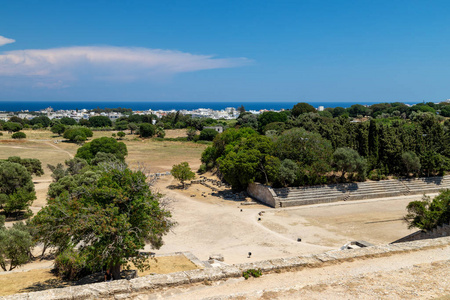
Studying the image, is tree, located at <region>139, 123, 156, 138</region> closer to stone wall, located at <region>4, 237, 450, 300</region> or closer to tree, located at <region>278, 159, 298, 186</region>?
tree, located at <region>278, 159, 298, 186</region>

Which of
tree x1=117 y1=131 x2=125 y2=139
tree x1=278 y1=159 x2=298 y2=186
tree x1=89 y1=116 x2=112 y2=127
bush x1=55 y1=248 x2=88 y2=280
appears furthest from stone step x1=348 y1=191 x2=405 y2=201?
tree x1=89 y1=116 x2=112 y2=127

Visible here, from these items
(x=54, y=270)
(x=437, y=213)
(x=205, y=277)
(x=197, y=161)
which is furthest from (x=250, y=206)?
(x=197, y=161)

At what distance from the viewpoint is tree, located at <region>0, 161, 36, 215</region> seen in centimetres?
2345

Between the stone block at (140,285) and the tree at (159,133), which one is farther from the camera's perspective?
the tree at (159,133)

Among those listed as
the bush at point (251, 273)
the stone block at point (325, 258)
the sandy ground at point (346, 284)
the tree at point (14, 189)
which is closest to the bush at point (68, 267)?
the sandy ground at point (346, 284)

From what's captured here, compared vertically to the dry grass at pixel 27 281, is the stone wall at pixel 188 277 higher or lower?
higher

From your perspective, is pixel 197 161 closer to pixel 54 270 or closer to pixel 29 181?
pixel 29 181

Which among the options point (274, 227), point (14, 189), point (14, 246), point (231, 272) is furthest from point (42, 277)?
point (14, 189)

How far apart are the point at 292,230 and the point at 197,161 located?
2976 centimetres

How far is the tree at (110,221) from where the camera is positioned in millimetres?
10648

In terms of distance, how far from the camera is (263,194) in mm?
28062

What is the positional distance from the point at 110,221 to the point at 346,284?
719 cm

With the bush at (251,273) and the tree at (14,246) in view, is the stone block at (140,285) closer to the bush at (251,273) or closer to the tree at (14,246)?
the bush at (251,273)

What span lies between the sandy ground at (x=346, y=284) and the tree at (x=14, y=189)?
1979cm
